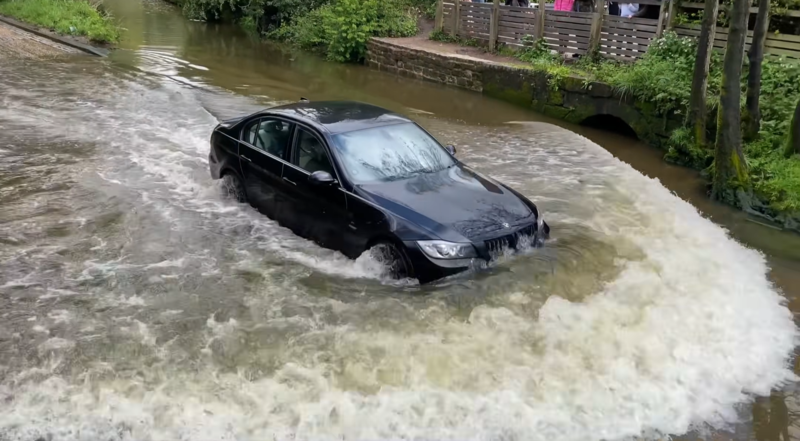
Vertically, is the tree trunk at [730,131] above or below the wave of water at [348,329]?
above

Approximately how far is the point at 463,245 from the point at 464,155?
5752 mm

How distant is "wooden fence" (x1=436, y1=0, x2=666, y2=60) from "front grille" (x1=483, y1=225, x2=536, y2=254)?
10129 mm

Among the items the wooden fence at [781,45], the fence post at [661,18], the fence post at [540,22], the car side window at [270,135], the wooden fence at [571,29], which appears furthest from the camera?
the fence post at [540,22]

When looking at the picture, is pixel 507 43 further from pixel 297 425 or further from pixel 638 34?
pixel 297 425

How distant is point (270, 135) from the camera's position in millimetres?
7691

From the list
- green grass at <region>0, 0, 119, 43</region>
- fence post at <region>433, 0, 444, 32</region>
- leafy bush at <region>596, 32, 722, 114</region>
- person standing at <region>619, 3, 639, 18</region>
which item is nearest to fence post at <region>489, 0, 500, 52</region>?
fence post at <region>433, 0, 444, 32</region>

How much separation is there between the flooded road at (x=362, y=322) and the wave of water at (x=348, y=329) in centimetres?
2

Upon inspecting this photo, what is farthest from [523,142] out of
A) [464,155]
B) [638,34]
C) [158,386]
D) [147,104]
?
[158,386]

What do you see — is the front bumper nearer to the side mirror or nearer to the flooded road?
the flooded road

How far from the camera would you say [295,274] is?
679 centimetres

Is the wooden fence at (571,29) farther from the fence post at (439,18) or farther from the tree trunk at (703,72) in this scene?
the tree trunk at (703,72)

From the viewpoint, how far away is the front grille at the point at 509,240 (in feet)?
20.2

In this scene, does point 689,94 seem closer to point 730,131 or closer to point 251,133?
point 730,131

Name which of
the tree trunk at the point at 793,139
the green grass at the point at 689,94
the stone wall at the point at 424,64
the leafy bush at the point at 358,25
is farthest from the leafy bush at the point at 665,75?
the leafy bush at the point at 358,25
